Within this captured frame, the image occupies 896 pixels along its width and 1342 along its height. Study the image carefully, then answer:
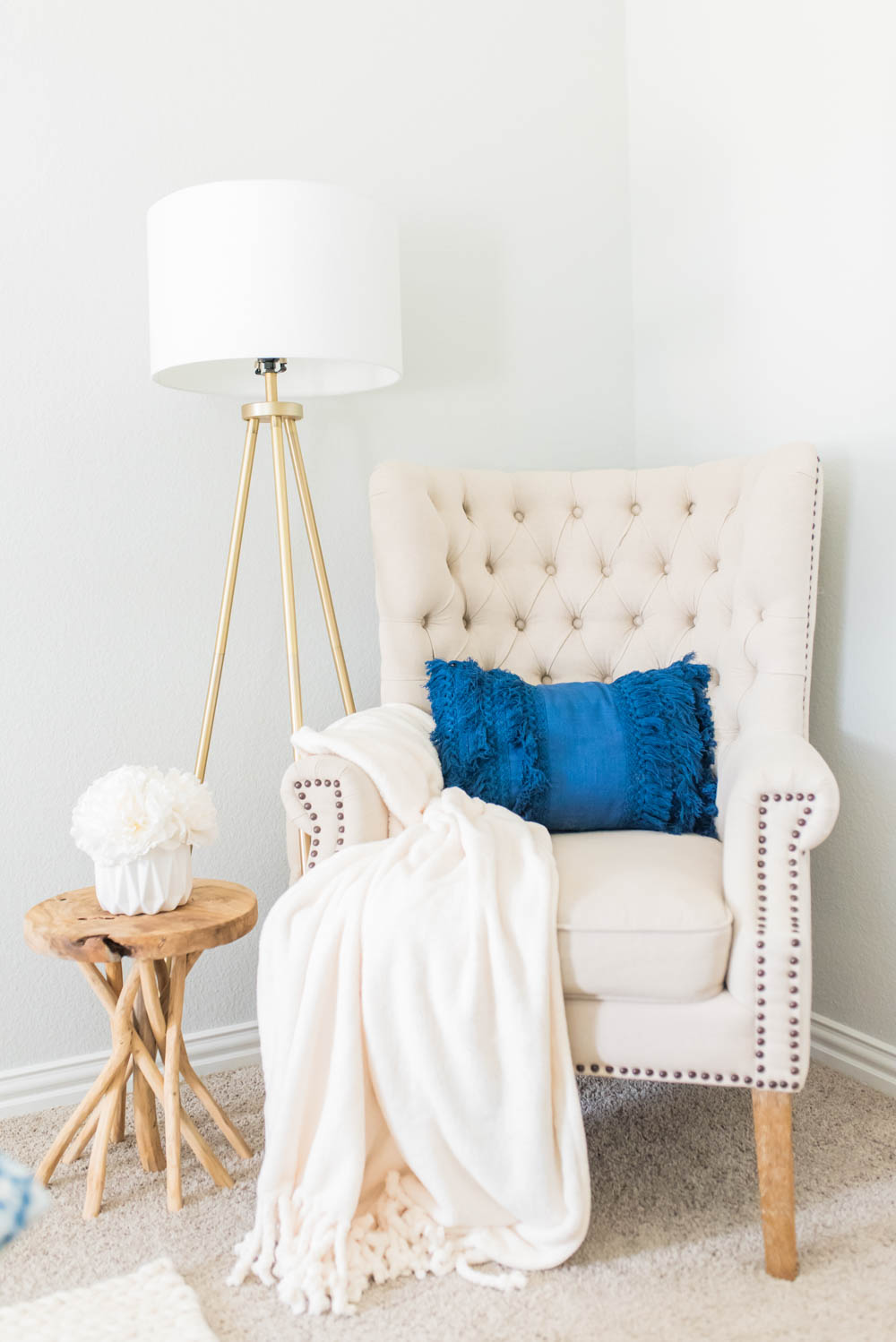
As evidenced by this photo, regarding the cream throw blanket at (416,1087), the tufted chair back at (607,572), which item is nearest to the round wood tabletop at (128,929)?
the cream throw blanket at (416,1087)

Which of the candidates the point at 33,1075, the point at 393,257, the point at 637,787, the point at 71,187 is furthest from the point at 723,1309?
the point at 71,187

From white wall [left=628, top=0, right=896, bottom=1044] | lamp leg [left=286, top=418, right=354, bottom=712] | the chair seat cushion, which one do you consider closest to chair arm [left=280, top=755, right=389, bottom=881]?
the chair seat cushion

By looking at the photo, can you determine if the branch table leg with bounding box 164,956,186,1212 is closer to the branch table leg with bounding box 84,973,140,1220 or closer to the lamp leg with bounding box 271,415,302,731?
the branch table leg with bounding box 84,973,140,1220

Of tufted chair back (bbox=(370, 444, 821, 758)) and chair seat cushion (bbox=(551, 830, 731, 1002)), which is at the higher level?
tufted chair back (bbox=(370, 444, 821, 758))

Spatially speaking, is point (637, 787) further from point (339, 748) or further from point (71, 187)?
point (71, 187)

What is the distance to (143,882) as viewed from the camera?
1.66 metres

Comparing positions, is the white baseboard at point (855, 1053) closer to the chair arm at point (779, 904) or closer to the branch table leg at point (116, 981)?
the chair arm at point (779, 904)

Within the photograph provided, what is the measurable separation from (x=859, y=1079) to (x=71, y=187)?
7.13ft

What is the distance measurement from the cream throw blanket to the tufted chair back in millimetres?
633

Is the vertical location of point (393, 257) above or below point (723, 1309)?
above

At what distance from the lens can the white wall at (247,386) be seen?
203 cm

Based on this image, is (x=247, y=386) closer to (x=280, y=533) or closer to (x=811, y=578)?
(x=280, y=533)

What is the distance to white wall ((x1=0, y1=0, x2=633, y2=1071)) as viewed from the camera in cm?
203

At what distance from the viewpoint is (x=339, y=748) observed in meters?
1.64
